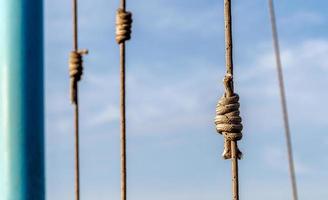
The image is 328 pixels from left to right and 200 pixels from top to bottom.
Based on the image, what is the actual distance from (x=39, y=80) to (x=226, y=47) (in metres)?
2.17

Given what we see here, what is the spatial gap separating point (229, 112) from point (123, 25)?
1.79 m

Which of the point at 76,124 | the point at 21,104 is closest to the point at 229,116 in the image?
the point at 21,104

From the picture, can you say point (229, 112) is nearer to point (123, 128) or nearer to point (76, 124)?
point (123, 128)

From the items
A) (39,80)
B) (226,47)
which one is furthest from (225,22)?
(39,80)

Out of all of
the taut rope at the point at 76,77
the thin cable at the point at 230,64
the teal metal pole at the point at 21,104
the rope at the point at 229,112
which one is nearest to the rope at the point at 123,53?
the teal metal pole at the point at 21,104

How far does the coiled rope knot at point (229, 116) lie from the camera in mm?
3824

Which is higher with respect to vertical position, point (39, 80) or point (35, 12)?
point (35, 12)

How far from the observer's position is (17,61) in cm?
554

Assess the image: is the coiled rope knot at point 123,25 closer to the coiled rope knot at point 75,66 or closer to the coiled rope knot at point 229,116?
the coiled rope knot at point 75,66

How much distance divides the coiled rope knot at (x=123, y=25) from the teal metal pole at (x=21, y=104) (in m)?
0.62

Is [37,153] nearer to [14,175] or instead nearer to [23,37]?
[14,175]

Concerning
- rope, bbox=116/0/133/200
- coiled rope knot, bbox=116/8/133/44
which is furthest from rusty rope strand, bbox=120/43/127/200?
coiled rope knot, bbox=116/8/133/44

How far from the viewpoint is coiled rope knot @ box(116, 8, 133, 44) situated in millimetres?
5387

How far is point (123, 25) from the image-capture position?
5.48 meters
